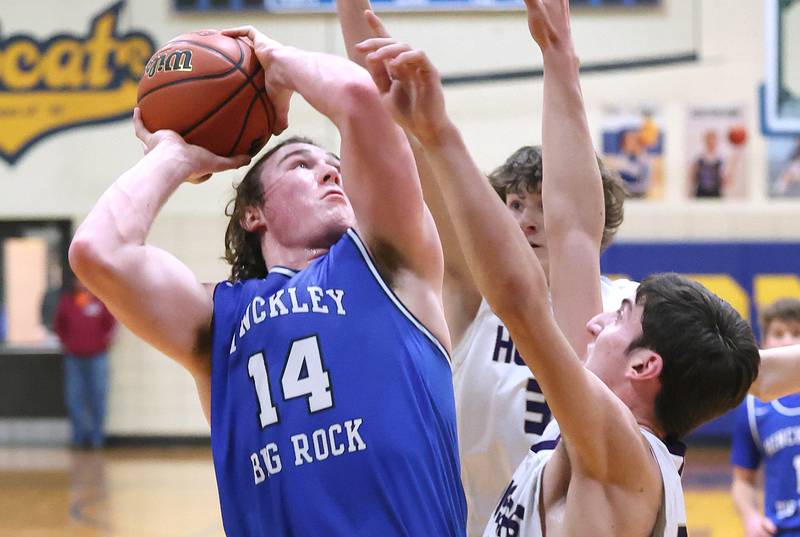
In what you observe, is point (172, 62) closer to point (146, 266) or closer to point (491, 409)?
point (146, 266)

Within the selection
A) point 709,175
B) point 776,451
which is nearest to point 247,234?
point 776,451

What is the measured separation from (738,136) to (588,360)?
10198 millimetres

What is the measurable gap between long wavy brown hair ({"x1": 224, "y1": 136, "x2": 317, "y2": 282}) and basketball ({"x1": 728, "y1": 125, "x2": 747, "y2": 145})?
9.92 meters

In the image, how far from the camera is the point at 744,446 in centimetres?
500

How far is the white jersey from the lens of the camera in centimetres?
308

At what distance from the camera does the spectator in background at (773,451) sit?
455cm

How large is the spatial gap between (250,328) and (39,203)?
35.4 ft

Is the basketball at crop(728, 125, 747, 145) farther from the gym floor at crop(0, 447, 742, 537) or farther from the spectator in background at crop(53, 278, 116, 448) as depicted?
the spectator in background at crop(53, 278, 116, 448)

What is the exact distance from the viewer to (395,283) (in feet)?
7.37

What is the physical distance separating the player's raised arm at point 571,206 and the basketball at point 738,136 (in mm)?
9807

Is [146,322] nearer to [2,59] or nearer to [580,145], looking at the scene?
[580,145]

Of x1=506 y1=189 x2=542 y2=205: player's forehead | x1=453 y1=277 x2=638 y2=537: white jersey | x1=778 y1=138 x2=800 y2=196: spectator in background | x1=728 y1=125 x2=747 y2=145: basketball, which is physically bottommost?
x1=778 y1=138 x2=800 y2=196: spectator in background

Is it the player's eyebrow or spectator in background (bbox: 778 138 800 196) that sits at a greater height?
the player's eyebrow

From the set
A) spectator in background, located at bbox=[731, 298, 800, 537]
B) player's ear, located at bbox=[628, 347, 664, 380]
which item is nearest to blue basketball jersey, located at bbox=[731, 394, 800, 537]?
spectator in background, located at bbox=[731, 298, 800, 537]
